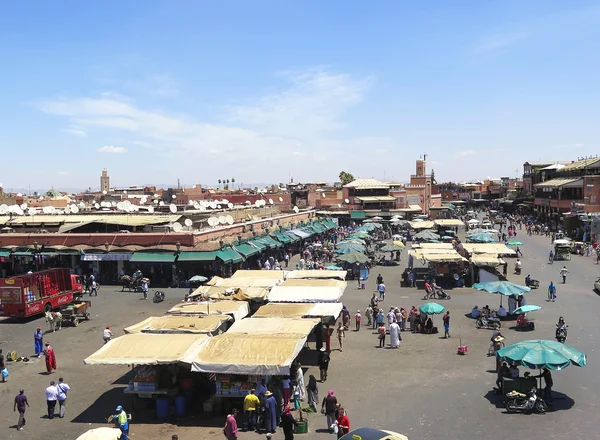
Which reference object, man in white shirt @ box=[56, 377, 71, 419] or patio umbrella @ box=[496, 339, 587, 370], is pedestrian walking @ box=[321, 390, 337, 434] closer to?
patio umbrella @ box=[496, 339, 587, 370]

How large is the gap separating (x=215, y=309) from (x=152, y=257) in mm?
17176

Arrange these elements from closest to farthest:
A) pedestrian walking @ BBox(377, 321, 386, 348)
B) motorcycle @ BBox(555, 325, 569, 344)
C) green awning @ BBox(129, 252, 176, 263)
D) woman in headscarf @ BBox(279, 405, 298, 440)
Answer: woman in headscarf @ BBox(279, 405, 298, 440) → motorcycle @ BBox(555, 325, 569, 344) → pedestrian walking @ BBox(377, 321, 386, 348) → green awning @ BBox(129, 252, 176, 263)

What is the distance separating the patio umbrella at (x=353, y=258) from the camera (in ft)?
111

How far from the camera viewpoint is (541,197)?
77250 mm

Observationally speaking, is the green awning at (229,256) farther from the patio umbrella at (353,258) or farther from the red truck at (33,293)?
the red truck at (33,293)

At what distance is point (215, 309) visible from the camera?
59.7 ft

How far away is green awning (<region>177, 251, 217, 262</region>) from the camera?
33250 millimetres

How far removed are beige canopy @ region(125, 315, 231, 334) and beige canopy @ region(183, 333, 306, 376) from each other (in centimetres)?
114

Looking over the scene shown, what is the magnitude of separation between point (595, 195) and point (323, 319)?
46.9 m

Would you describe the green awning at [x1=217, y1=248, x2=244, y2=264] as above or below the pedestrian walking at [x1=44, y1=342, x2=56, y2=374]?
above

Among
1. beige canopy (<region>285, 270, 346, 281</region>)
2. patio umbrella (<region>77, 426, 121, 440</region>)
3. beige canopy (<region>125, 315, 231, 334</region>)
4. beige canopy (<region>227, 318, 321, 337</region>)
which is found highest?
beige canopy (<region>285, 270, 346, 281</region>)

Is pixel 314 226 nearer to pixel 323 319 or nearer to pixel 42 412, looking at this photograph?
pixel 323 319

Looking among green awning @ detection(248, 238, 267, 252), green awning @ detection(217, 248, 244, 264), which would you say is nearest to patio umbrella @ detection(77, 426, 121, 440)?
green awning @ detection(217, 248, 244, 264)

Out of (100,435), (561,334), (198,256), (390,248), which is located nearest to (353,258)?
(390,248)
